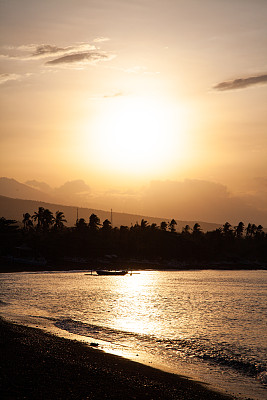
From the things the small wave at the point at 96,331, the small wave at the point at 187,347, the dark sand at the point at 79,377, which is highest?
the dark sand at the point at 79,377

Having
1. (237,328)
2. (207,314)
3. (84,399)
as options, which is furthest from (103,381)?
(207,314)

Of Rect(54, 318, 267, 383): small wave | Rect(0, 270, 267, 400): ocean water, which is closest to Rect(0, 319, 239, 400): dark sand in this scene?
Rect(0, 270, 267, 400): ocean water

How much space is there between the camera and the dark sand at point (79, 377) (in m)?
17.7

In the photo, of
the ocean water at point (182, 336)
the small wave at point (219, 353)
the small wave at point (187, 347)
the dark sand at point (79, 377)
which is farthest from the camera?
the small wave at point (187, 347)

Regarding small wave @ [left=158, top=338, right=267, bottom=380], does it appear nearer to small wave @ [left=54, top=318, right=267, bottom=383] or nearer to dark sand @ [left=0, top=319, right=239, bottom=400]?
small wave @ [left=54, top=318, right=267, bottom=383]

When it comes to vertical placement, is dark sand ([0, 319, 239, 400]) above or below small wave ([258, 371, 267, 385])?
above

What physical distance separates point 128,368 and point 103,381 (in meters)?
3.94

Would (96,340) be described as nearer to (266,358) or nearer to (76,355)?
(76,355)

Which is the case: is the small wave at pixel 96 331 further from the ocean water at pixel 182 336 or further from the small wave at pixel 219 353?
the small wave at pixel 219 353

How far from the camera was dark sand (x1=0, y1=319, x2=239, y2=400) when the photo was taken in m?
17.7

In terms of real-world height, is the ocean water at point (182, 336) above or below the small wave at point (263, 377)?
below

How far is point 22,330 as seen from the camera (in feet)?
114

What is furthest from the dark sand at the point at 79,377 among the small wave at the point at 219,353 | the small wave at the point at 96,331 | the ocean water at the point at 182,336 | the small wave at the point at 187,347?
the small wave at the point at 96,331

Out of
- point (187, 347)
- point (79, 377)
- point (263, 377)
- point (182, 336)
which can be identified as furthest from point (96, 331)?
point (79, 377)
